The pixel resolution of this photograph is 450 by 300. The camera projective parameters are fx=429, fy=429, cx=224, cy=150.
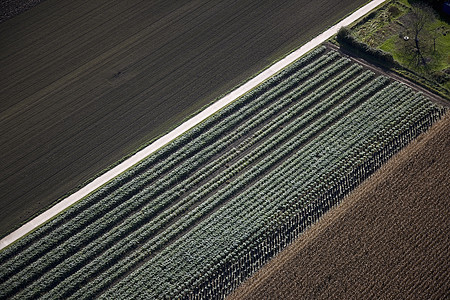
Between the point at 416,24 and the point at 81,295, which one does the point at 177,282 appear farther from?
the point at 416,24

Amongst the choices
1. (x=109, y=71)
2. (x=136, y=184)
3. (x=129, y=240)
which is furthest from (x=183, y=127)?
(x=129, y=240)

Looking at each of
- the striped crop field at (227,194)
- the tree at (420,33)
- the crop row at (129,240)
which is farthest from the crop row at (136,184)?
the tree at (420,33)

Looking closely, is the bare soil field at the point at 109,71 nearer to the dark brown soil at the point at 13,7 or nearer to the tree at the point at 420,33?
the dark brown soil at the point at 13,7

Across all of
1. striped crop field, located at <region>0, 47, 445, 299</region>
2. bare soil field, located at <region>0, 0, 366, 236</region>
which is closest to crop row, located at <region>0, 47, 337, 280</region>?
striped crop field, located at <region>0, 47, 445, 299</region>

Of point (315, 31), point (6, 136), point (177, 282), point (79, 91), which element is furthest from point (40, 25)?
point (177, 282)

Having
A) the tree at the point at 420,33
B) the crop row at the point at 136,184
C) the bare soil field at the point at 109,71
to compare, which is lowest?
the tree at the point at 420,33
